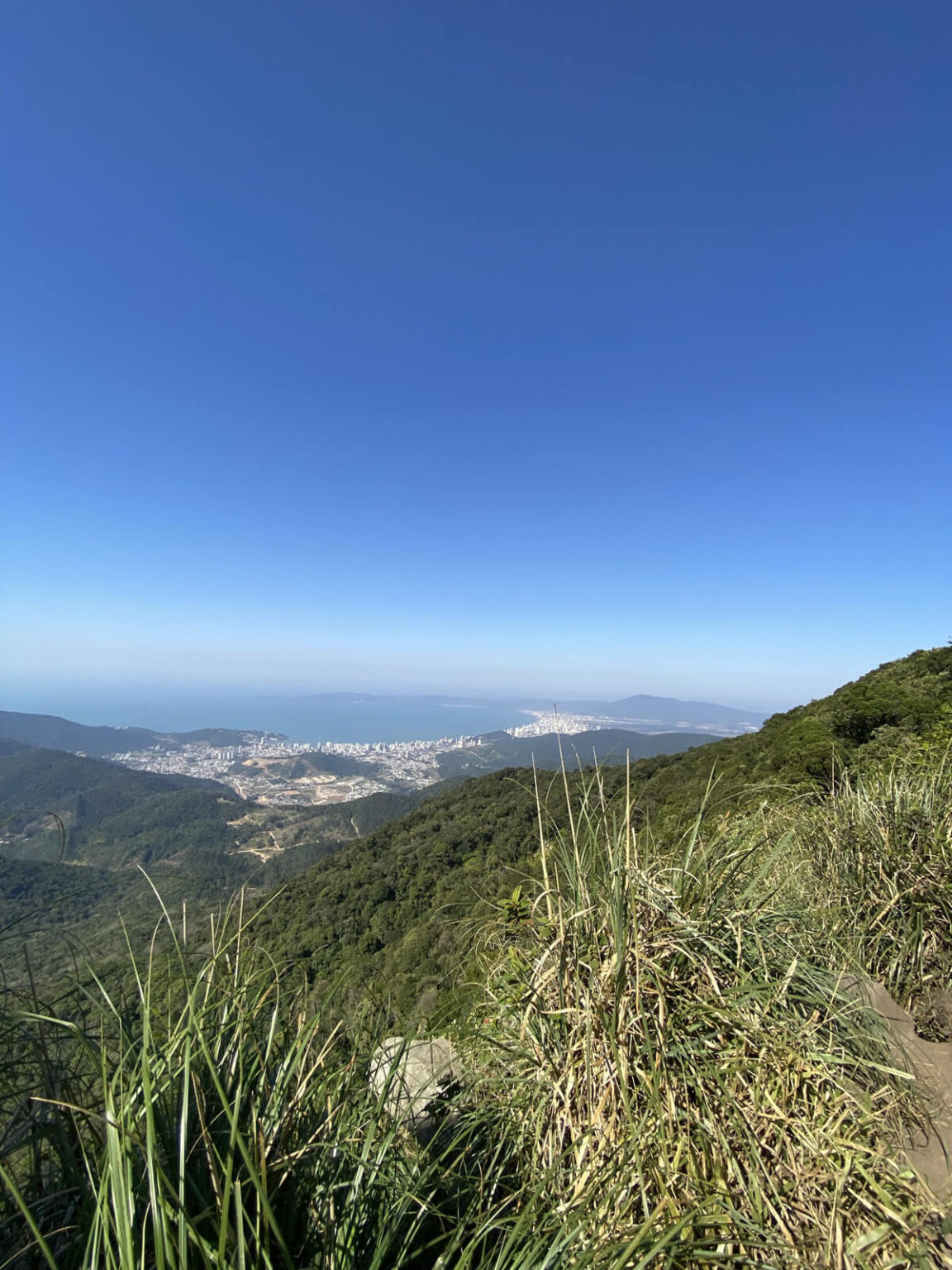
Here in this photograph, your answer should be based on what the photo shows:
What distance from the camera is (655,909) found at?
1.74m

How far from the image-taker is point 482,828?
88.6ft

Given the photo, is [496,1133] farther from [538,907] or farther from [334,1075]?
[538,907]

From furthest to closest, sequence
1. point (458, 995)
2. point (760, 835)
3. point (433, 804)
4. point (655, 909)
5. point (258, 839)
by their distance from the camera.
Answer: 1. point (258, 839)
2. point (433, 804)
3. point (458, 995)
4. point (760, 835)
5. point (655, 909)

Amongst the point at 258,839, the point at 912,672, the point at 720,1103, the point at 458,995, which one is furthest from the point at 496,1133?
the point at 258,839

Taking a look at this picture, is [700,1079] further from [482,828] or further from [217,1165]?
[482,828]

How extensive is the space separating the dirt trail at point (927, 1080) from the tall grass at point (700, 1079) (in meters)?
0.08

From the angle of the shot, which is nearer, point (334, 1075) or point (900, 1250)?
point (900, 1250)

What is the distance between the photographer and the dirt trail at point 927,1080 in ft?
5.14

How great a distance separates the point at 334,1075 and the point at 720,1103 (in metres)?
1.07

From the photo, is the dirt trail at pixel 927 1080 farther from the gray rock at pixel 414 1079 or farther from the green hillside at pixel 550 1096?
the gray rock at pixel 414 1079

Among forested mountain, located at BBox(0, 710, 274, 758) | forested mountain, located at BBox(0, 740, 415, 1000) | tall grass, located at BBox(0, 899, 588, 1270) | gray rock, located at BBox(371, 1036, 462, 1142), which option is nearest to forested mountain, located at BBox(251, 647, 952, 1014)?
gray rock, located at BBox(371, 1036, 462, 1142)

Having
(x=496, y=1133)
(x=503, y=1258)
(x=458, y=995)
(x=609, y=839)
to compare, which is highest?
(x=609, y=839)

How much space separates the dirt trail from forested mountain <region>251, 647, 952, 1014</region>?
0.94 metres

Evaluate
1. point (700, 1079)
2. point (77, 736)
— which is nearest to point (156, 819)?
point (700, 1079)
